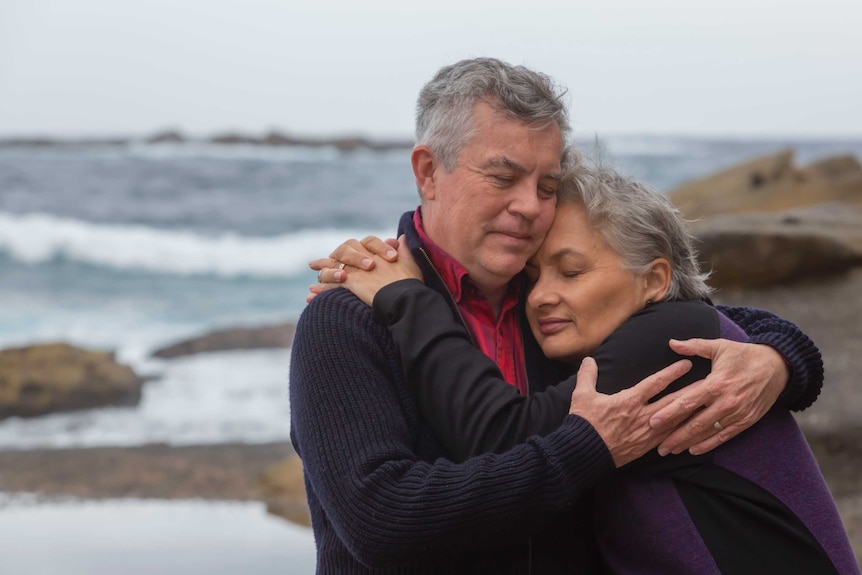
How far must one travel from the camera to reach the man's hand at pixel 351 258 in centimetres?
239

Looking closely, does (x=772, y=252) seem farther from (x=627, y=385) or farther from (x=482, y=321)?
(x=627, y=385)

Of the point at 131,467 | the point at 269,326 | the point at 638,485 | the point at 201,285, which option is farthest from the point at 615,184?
the point at 201,285

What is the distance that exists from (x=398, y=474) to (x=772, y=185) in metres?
10.0

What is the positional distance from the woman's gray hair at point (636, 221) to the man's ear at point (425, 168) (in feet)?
1.01

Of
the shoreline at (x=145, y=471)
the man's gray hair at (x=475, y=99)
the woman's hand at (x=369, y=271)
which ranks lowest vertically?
the shoreline at (x=145, y=471)

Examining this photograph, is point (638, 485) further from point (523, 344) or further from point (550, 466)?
point (523, 344)

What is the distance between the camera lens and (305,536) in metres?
5.71

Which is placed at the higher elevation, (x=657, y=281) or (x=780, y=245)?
(x=657, y=281)

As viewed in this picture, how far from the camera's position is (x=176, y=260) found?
17.1 meters

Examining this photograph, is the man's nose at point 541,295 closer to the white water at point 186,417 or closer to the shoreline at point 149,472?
the shoreline at point 149,472

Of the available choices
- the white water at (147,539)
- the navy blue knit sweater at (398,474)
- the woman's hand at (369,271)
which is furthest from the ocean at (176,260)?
the white water at (147,539)

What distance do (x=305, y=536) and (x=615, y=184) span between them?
3.82 meters

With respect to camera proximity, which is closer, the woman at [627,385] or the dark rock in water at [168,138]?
the woman at [627,385]

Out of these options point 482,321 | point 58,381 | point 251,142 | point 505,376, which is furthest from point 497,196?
point 251,142
